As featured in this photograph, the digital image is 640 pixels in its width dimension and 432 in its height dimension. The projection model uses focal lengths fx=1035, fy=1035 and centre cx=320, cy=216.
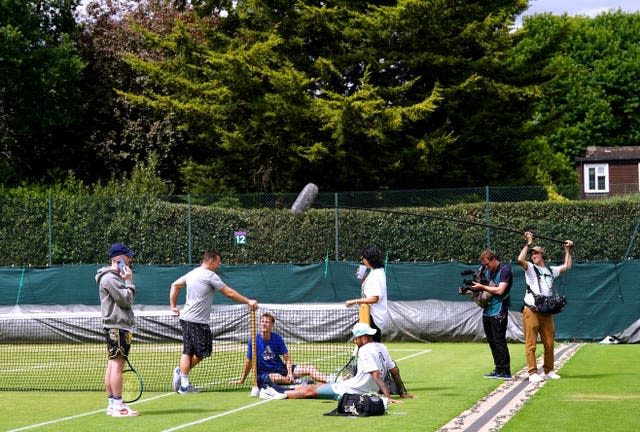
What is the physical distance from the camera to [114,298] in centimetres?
1141

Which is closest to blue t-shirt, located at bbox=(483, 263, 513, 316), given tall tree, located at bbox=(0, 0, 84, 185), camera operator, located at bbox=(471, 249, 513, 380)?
camera operator, located at bbox=(471, 249, 513, 380)

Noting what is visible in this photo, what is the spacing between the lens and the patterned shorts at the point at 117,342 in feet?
37.0

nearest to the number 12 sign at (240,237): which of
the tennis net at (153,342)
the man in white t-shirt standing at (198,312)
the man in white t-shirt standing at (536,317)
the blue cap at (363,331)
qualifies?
the tennis net at (153,342)

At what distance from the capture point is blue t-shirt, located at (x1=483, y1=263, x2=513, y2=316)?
14.9 meters

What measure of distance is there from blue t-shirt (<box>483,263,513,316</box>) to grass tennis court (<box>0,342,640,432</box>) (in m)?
1.01

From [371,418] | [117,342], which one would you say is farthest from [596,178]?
[117,342]

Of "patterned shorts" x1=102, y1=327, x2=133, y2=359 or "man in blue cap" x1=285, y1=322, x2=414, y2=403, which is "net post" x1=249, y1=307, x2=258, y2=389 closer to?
"man in blue cap" x1=285, y1=322, x2=414, y2=403

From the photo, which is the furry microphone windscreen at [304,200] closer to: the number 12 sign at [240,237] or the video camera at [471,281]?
the video camera at [471,281]

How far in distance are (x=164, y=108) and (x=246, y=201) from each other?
6.01 meters

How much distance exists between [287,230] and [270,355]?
1466 cm

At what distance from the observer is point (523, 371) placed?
16203mm

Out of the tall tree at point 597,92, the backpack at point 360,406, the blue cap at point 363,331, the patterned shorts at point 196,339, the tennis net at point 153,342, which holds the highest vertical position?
the tall tree at point 597,92

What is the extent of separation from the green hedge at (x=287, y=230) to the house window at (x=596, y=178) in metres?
37.6

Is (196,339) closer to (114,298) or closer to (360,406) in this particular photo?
(114,298)
